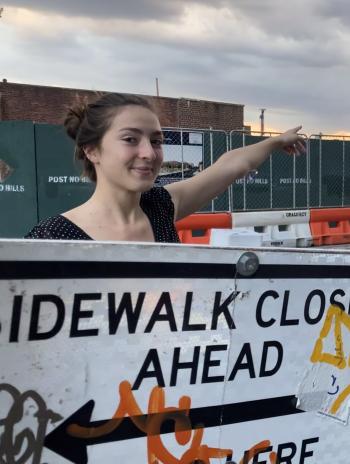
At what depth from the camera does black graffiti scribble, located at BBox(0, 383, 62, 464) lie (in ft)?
3.76

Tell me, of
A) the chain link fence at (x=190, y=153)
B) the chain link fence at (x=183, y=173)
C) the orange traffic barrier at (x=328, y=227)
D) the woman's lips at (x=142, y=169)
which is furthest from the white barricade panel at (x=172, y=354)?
the orange traffic barrier at (x=328, y=227)

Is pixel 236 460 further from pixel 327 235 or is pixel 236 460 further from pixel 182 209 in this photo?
pixel 327 235

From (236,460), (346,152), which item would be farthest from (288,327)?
(346,152)

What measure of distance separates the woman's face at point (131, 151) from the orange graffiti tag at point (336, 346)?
2.43 ft

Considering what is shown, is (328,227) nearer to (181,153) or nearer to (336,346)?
(181,153)

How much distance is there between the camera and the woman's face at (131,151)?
1783 millimetres

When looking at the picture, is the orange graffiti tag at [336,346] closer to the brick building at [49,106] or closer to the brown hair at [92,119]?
the brown hair at [92,119]

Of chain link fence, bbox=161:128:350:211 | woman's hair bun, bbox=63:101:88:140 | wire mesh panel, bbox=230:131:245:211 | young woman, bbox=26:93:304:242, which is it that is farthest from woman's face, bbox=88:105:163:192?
wire mesh panel, bbox=230:131:245:211

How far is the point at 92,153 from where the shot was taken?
6.28ft

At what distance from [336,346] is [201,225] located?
7.04 metres

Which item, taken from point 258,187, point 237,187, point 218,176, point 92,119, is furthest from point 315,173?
point 92,119

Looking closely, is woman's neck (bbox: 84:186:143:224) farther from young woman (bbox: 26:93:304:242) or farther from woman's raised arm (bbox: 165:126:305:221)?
woman's raised arm (bbox: 165:126:305:221)

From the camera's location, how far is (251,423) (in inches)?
58.9

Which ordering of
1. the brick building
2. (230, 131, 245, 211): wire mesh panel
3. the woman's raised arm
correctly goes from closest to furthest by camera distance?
the woman's raised arm → (230, 131, 245, 211): wire mesh panel → the brick building
